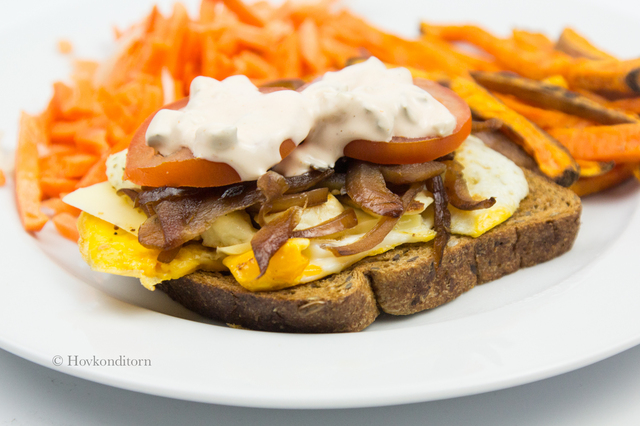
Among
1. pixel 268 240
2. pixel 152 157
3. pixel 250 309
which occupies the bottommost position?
pixel 250 309

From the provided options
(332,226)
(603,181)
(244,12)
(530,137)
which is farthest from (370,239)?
(244,12)

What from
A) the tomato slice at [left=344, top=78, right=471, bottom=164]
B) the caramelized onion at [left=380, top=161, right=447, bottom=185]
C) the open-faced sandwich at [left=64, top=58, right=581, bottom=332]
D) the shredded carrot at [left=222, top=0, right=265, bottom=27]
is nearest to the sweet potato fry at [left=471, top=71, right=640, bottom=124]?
the open-faced sandwich at [left=64, top=58, right=581, bottom=332]

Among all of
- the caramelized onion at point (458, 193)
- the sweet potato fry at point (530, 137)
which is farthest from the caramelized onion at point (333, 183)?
the sweet potato fry at point (530, 137)

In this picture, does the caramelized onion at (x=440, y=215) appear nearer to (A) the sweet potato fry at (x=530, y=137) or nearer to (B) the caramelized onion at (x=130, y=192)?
(A) the sweet potato fry at (x=530, y=137)

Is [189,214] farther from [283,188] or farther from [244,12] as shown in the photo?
[244,12]

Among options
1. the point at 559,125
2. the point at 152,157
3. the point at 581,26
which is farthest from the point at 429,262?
the point at 581,26

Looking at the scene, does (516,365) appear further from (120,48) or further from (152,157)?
(120,48)
